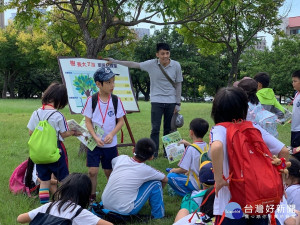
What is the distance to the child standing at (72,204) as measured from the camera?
7.47 feet

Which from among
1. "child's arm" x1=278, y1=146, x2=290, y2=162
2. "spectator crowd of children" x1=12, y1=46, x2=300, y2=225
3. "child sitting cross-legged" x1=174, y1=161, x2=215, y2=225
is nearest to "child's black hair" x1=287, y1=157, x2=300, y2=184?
"spectator crowd of children" x1=12, y1=46, x2=300, y2=225

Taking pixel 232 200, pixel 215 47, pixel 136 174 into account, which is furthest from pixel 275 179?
pixel 215 47

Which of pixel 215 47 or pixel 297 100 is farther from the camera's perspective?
pixel 215 47

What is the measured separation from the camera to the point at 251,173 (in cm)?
198

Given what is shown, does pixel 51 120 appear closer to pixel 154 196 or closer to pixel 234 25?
pixel 154 196

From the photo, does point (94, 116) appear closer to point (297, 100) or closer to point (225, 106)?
point (225, 106)

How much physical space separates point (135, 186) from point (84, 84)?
237 cm

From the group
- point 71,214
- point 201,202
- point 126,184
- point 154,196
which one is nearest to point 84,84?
point 126,184

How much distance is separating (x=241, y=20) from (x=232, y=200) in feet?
39.0

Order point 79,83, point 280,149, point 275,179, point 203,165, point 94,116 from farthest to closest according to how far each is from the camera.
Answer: point 79,83
point 94,116
point 203,165
point 280,149
point 275,179

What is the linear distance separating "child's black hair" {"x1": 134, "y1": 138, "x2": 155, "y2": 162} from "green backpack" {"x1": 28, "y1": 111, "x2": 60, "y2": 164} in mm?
859

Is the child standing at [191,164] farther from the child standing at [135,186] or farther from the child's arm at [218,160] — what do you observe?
the child's arm at [218,160]

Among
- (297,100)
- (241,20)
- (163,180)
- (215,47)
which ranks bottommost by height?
(163,180)

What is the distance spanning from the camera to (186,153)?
3.80m
